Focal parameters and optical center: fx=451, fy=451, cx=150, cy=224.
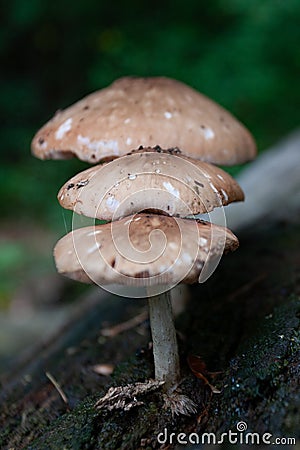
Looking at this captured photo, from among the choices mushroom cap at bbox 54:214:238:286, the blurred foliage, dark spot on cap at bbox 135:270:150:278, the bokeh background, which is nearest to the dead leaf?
mushroom cap at bbox 54:214:238:286

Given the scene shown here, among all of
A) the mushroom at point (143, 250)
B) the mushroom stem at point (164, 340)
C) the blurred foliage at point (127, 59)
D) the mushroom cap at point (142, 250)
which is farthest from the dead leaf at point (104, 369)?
the blurred foliage at point (127, 59)

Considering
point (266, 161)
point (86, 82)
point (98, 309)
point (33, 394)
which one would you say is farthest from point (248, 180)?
point (86, 82)

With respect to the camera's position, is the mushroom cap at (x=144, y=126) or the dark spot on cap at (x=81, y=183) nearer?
the dark spot on cap at (x=81, y=183)

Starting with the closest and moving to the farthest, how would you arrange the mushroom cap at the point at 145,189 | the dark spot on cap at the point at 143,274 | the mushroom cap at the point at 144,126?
the dark spot on cap at the point at 143,274, the mushroom cap at the point at 145,189, the mushroom cap at the point at 144,126

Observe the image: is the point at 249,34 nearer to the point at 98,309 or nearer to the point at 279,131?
the point at 279,131

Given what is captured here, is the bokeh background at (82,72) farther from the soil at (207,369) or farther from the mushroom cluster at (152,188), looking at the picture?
the mushroom cluster at (152,188)

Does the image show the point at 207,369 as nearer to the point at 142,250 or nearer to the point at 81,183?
the point at 142,250
